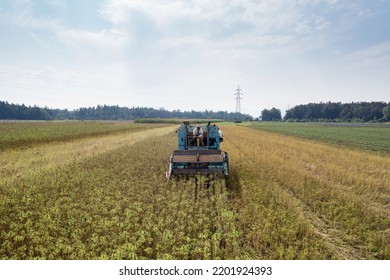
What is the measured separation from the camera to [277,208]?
6395mm

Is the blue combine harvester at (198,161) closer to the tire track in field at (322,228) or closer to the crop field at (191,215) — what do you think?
the crop field at (191,215)

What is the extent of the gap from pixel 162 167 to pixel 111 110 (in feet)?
618

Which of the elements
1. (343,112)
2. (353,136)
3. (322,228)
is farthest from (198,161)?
(343,112)

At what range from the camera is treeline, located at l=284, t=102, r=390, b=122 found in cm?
11312

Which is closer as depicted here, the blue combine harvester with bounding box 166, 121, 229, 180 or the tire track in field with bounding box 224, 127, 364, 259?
the tire track in field with bounding box 224, 127, 364, 259

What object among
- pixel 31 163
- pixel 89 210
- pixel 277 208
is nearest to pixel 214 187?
pixel 277 208

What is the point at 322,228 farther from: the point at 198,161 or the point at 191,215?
the point at 198,161

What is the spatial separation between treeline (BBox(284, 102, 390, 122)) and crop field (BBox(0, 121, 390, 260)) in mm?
115561

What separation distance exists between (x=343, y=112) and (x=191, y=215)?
14482cm

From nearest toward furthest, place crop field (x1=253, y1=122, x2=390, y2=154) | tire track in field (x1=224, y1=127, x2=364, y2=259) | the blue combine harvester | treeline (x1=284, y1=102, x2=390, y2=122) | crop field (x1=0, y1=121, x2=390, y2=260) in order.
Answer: crop field (x1=0, y1=121, x2=390, y2=260) → tire track in field (x1=224, y1=127, x2=364, y2=259) → the blue combine harvester → crop field (x1=253, y1=122, x2=390, y2=154) → treeline (x1=284, y1=102, x2=390, y2=122)

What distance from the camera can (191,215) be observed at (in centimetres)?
581

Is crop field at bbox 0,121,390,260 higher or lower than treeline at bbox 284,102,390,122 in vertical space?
lower

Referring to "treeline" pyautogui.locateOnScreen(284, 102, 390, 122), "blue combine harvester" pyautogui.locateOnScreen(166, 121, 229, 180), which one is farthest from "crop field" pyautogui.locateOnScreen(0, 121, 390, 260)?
"treeline" pyautogui.locateOnScreen(284, 102, 390, 122)

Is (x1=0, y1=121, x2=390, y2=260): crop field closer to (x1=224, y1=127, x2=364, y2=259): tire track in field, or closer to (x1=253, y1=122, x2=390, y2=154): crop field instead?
(x1=224, y1=127, x2=364, y2=259): tire track in field
